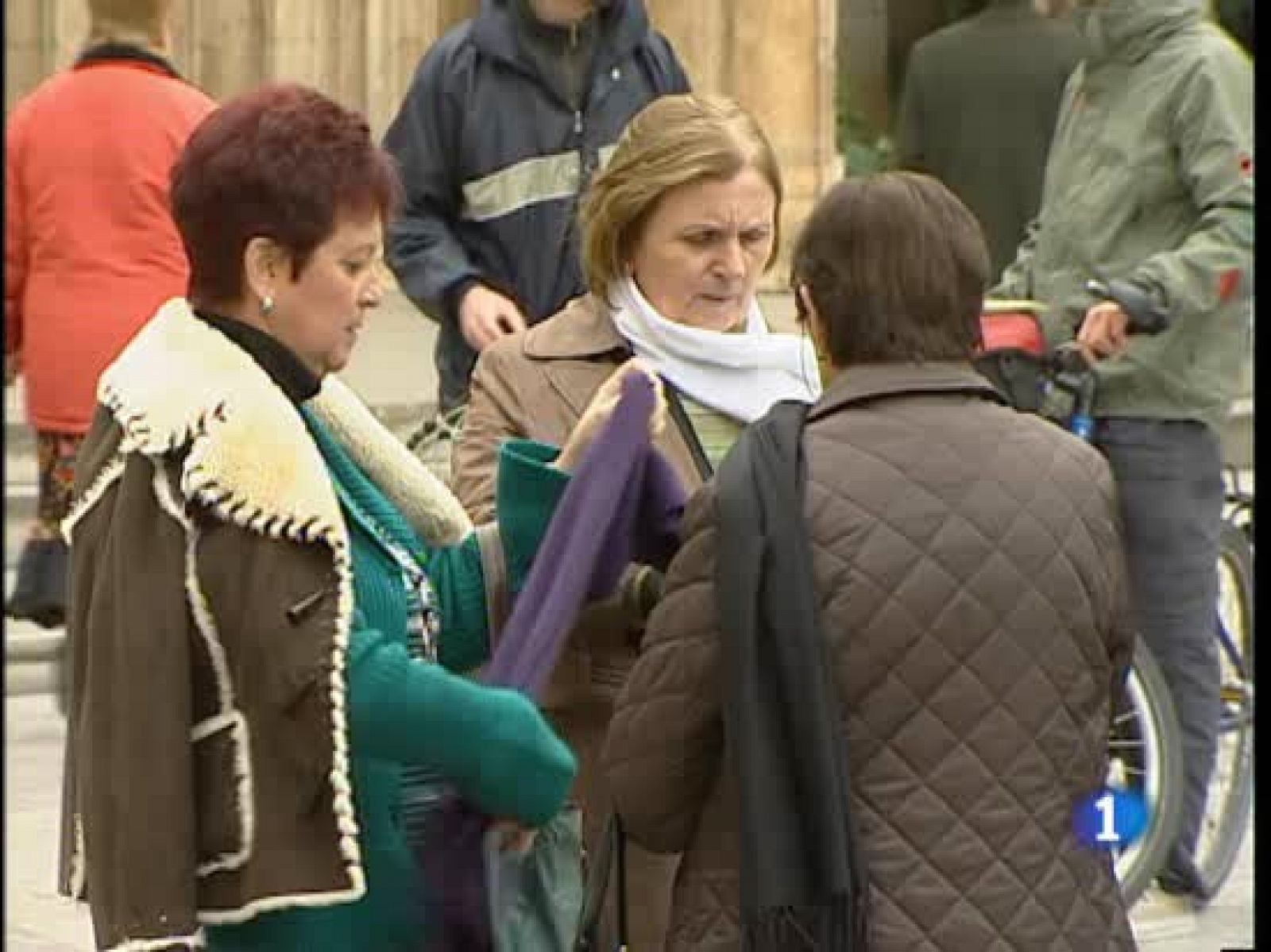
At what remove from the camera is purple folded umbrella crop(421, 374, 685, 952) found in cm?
420

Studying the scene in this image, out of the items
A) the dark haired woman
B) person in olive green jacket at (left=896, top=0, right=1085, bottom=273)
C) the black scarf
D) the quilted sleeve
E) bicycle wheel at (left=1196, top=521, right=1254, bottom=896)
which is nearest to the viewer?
the dark haired woman

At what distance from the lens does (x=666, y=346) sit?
5066mm

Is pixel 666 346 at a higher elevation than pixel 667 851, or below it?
higher

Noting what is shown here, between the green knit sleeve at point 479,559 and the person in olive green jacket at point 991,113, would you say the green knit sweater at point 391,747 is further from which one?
the person in olive green jacket at point 991,113

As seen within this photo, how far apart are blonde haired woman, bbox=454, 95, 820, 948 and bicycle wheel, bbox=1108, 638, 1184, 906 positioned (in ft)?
9.85

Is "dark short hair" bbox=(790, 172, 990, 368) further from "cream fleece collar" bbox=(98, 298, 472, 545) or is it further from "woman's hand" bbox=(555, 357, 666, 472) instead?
"cream fleece collar" bbox=(98, 298, 472, 545)

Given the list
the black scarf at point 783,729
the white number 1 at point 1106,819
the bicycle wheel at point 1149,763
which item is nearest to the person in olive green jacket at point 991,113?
the bicycle wheel at point 1149,763

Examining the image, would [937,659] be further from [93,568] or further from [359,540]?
[93,568]

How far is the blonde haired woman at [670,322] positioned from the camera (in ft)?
16.5

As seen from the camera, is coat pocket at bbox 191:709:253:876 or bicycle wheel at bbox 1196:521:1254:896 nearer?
coat pocket at bbox 191:709:253:876

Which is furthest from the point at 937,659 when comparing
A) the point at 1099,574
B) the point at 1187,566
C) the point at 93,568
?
the point at 1187,566

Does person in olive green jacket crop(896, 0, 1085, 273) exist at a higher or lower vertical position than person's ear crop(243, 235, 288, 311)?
lower

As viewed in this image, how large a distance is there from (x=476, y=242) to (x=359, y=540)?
2.94m

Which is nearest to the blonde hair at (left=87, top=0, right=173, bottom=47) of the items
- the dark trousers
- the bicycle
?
the bicycle
